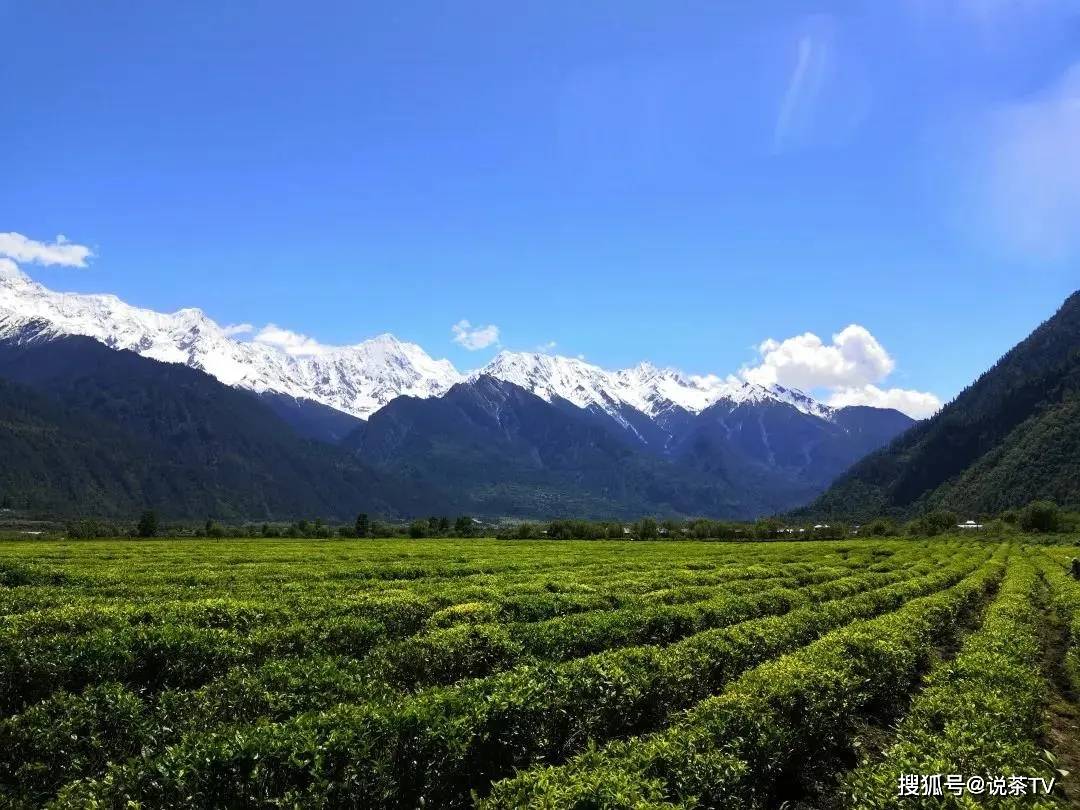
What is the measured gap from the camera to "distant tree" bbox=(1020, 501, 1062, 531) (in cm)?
16850

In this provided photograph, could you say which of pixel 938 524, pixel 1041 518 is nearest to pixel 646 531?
pixel 938 524

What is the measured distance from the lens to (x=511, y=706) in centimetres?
1426

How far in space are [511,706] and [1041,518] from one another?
21509cm

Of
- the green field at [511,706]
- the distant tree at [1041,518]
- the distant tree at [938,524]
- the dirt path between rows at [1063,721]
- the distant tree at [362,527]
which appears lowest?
the distant tree at [362,527]

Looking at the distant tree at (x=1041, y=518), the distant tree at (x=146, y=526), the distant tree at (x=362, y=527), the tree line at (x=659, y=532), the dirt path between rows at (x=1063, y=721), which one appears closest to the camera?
the dirt path between rows at (x=1063, y=721)

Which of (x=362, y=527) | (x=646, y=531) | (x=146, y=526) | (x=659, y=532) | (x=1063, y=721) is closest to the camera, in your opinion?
(x=1063, y=721)

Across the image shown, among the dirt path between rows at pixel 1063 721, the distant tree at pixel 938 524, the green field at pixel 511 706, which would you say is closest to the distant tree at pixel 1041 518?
the distant tree at pixel 938 524

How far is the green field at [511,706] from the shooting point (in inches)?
436

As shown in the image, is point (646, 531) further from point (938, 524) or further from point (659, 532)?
point (938, 524)

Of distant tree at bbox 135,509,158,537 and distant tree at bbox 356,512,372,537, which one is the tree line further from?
distant tree at bbox 135,509,158,537

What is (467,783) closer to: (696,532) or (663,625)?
(663,625)

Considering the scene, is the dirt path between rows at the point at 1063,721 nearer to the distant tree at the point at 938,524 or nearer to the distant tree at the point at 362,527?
the distant tree at the point at 362,527

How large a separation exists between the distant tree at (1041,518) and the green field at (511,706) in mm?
183308

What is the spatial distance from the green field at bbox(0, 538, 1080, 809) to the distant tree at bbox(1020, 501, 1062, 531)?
183 meters
